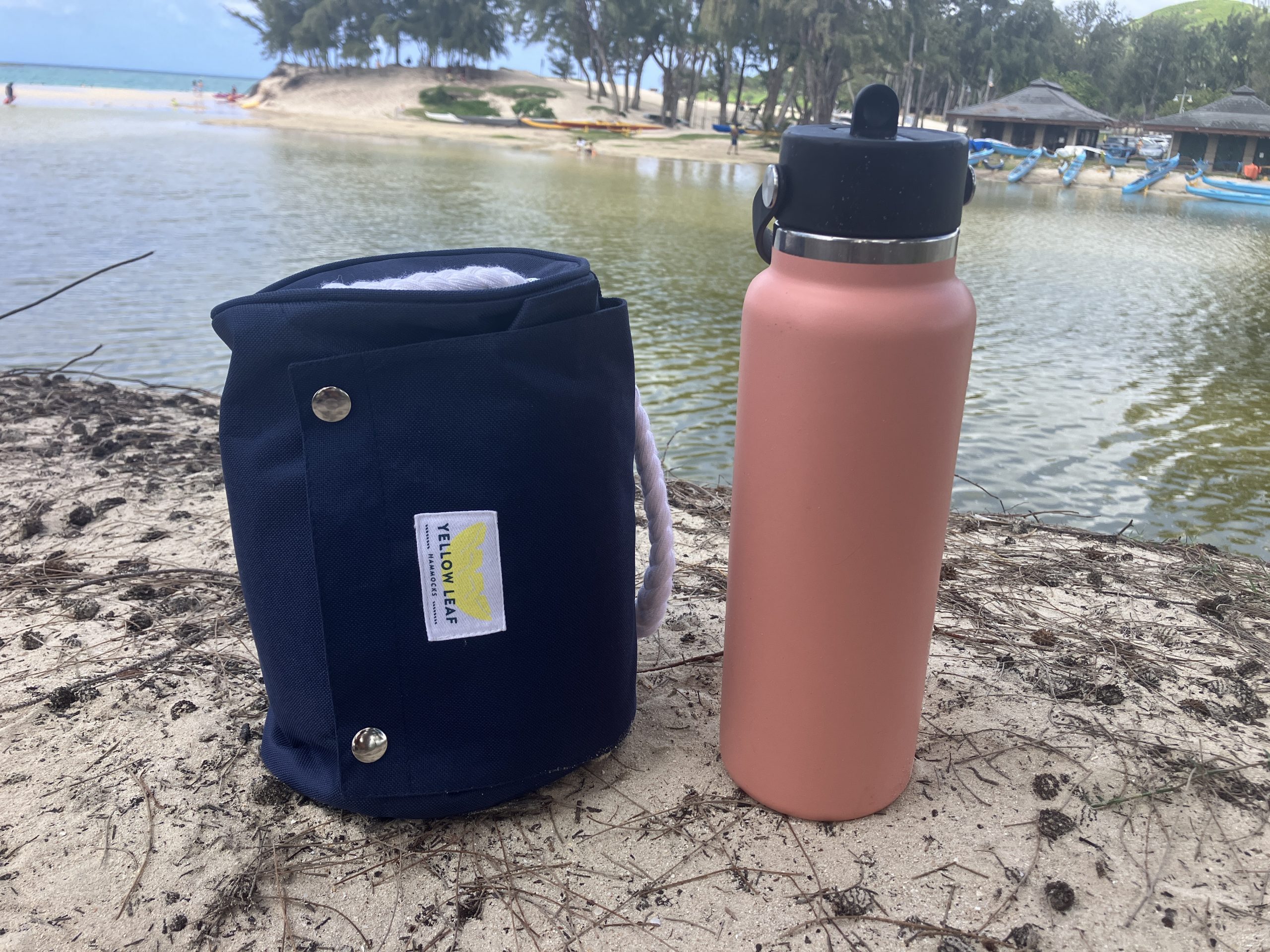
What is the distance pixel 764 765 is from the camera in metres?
1.68

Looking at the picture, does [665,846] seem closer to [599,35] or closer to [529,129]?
[529,129]

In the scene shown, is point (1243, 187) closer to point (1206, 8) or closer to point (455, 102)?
point (455, 102)

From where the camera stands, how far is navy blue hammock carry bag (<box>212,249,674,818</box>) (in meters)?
1.43

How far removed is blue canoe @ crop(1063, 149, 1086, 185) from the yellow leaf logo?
35.6 meters

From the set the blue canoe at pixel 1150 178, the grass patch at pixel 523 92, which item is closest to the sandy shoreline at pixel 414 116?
the blue canoe at pixel 1150 178

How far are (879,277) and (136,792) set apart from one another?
1.63 metres

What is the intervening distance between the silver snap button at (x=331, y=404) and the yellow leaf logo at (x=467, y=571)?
10.5 inches

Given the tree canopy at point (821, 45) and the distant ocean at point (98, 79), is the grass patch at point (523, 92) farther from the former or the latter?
the distant ocean at point (98, 79)

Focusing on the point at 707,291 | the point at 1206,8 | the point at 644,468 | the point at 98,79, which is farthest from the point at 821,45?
the point at 1206,8

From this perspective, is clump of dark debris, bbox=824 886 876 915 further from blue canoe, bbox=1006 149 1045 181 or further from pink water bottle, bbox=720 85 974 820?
blue canoe, bbox=1006 149 1045 181

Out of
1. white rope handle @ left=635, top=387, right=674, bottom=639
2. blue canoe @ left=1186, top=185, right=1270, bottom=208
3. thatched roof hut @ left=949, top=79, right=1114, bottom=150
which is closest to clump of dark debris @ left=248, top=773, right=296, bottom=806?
white rope handle @ left=635, top=387, right=674, bottom=639

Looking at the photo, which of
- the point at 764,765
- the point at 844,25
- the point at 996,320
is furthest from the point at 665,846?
the point at 844,25

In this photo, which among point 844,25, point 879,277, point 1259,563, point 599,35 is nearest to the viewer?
point 879,277

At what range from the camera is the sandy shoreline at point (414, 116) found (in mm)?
34500
